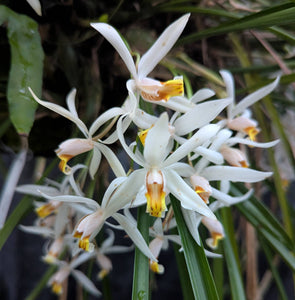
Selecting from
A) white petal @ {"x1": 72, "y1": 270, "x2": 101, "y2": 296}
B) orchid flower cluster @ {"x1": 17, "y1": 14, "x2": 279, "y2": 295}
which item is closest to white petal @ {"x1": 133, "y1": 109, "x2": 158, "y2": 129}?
orchid flower cluster @ {"x1": 17, "y1": 14, "x2": 279, "y2": 295}

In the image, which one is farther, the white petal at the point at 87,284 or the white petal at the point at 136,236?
the white petal at the point at 87,284

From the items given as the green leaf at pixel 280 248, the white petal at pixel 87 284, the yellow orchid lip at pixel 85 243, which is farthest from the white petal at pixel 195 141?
the white petal at pixel 87 284

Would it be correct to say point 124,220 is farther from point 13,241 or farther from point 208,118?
point 13,241

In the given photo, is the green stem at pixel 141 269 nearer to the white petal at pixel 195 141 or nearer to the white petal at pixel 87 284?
the white petal at pixel 195 141

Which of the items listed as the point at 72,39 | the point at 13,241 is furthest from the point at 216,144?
the point at 13,241

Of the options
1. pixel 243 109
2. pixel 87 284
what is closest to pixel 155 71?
pixel 243 109

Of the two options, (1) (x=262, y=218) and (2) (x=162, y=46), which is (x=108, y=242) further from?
(2) (x=162, y=46)
